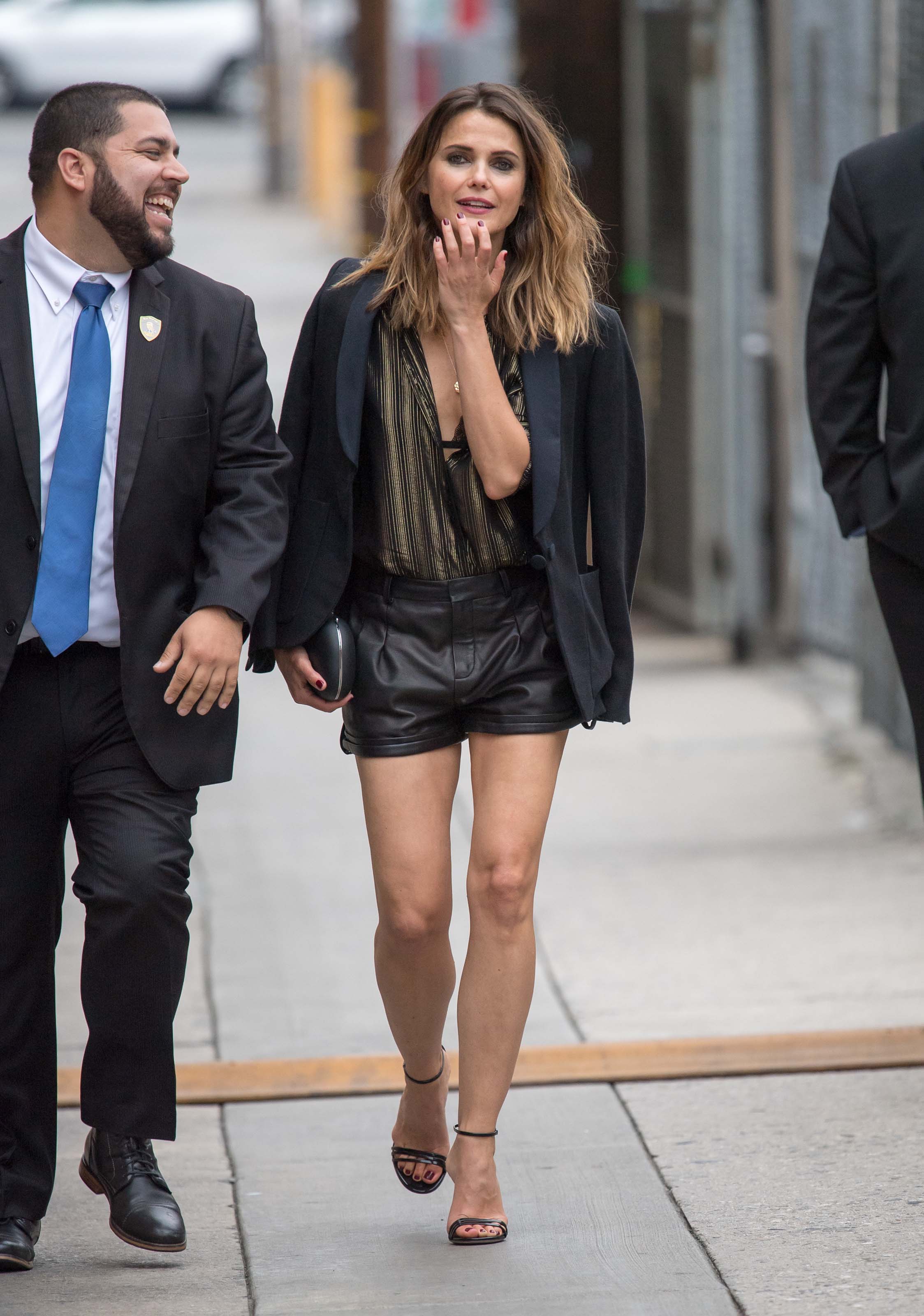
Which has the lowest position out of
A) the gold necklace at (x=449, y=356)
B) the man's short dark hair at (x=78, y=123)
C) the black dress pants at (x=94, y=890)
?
the black dress pants at (x=94, y=890)

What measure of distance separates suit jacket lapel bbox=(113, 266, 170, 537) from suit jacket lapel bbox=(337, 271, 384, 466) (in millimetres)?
315

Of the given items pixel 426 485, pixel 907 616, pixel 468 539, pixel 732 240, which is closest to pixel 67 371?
pixel 426 485

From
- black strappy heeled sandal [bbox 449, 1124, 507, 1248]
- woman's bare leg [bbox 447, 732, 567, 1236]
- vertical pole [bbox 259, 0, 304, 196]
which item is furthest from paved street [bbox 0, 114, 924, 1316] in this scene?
vertical pole [bbox 259, 0, 304, 196]

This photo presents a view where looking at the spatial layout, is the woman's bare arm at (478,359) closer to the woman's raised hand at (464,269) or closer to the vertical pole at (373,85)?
the woman's raised hand at (464,269)

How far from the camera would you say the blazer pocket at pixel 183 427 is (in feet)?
11.9

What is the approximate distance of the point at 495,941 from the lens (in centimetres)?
375

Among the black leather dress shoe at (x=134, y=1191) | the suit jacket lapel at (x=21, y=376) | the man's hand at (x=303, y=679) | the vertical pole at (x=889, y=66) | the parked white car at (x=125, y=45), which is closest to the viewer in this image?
the suit jacket lapel at (x=21, y=376)

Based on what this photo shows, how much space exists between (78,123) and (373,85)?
41.4ft

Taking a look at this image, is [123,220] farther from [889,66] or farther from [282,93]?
[282,93]

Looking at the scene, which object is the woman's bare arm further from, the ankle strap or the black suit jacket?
the ankle strap

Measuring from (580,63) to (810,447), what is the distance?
2.63 m

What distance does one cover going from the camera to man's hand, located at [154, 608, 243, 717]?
141 inches

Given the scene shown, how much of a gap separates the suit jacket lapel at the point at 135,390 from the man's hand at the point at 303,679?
430mm

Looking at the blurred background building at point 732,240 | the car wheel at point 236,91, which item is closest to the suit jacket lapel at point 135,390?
the blurred background building at point 732,240
